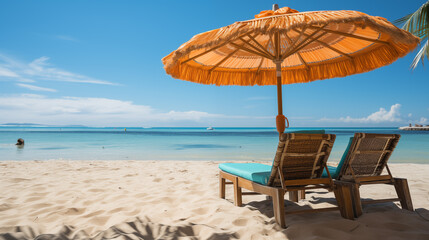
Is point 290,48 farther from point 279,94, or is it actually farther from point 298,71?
point 298,71

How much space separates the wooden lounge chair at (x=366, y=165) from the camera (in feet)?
8.26

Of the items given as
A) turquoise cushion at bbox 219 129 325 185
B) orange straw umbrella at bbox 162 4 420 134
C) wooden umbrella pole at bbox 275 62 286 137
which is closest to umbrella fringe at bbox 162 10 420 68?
orange straw umbrella at bbox 162 4 420 134

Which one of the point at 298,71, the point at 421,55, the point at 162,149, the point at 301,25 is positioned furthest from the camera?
the point at 162,149

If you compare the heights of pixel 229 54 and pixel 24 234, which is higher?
pixel 229 54

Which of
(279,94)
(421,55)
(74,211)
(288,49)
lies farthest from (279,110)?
(421,55)

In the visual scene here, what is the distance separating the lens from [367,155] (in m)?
2.65

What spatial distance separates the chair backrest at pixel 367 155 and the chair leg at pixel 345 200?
0.16 m

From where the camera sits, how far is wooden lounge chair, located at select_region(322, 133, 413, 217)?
252 cm

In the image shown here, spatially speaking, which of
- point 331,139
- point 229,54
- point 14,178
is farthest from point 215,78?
point 14,178

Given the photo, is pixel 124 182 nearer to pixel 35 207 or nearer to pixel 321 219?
pixel 35 207

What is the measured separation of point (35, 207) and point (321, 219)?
3.01 metres

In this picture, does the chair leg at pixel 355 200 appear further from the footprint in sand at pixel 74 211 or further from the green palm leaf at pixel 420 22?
the green palm leaf at pixel 420 22

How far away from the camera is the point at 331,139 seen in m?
2.45

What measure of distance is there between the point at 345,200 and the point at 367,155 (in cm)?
→ 54
